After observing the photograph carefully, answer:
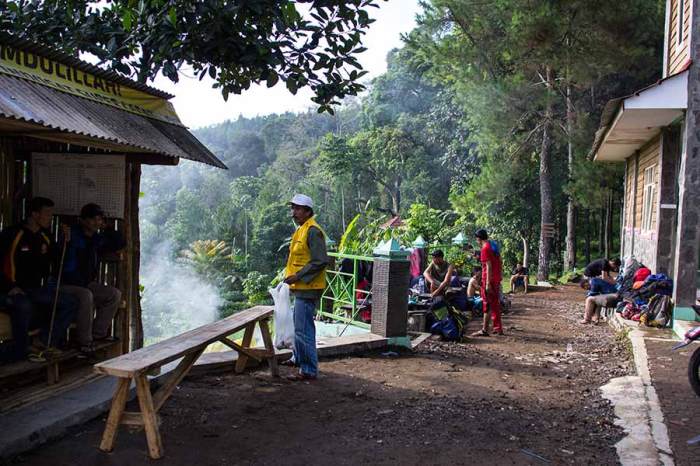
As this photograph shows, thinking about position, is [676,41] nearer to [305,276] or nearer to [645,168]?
[645,168]

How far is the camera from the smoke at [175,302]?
32156 millimetres

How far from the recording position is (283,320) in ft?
20.9

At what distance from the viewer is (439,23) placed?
2080 centimetres

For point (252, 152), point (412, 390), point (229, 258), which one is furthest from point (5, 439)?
point (252, 152)

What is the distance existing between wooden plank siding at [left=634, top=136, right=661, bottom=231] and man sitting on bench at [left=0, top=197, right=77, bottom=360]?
10.00 m

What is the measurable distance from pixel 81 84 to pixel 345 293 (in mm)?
6138

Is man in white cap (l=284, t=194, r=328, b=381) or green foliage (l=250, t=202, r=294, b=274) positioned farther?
green foliage (l=250, t=202, r=294, b=274)

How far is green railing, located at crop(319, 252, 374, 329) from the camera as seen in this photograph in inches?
400

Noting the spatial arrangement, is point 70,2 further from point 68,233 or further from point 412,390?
point 412,390

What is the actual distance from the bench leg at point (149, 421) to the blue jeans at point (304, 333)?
2.22 m

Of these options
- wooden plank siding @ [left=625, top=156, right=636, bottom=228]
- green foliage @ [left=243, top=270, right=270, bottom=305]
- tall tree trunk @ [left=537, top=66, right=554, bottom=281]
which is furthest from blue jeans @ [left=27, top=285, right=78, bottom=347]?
green foliage @ [left=243, top=270, right=270, bottom=305]

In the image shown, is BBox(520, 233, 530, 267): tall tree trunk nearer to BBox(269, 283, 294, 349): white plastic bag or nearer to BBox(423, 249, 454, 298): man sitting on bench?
BBox(423, 249, 454, 298): man sitting on bench

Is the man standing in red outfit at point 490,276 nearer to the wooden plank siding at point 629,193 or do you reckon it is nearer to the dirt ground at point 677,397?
the dirt ground at point 677,397

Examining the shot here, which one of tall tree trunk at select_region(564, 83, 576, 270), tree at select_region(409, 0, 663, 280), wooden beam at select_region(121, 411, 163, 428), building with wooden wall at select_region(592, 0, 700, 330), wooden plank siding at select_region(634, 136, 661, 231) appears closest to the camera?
wooden beam at select_region(121, 411, 163, 428)
